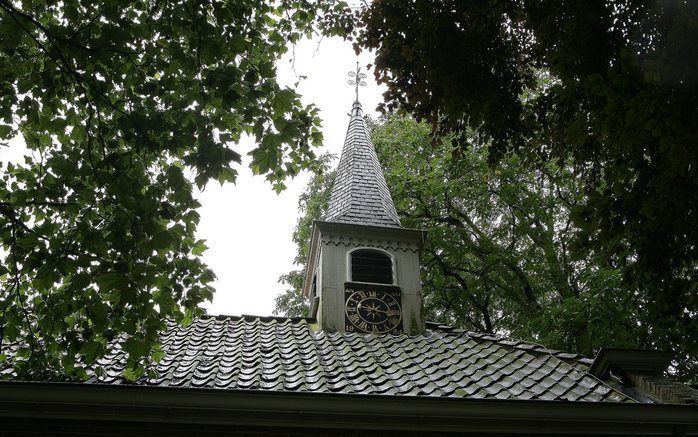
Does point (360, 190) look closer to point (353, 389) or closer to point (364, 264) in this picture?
point (364, 264)

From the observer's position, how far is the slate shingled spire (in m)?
13.0

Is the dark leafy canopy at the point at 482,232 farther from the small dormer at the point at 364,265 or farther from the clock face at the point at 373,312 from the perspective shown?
the clock face at the point at 373,312

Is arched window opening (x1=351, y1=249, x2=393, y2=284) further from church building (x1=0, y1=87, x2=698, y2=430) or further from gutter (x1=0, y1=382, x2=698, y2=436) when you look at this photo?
gutter (x1=0, y1=382, x2=698, y2=436)

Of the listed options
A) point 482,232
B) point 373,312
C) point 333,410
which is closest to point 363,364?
point 333,410

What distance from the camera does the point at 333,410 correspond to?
7184 mm

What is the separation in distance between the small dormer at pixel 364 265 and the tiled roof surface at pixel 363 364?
20.5 inches

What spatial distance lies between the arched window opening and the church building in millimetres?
757

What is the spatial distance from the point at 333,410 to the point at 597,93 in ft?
13.8

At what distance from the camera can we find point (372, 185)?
13992mm

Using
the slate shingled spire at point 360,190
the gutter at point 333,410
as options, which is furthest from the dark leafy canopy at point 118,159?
the slate shingled spire at point 360,190

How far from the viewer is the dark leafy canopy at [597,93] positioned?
4.46m

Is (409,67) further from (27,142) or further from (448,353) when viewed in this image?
(448,353)

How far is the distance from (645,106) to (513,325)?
46.7 feet

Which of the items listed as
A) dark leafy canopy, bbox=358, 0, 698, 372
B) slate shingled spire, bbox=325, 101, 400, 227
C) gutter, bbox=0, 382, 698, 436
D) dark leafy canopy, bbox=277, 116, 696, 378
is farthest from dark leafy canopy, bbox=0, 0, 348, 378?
dark leafy canopy, bbox=277, 116, 696, 378
